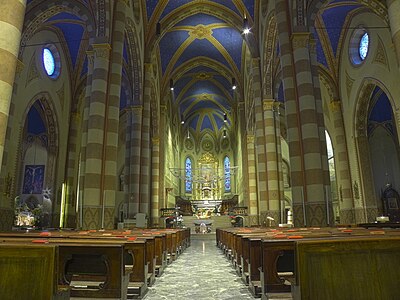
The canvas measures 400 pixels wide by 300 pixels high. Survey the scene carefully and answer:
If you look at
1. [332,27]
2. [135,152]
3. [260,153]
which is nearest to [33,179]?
[135,152]

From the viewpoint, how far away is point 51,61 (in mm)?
19250

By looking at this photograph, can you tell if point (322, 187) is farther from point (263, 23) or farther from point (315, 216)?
point (263, 23)

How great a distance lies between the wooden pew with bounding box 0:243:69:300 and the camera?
2275 millimetres

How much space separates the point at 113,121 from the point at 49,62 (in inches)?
417

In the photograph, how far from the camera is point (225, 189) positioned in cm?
4172

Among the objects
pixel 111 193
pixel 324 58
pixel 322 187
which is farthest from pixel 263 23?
pixel 111 193

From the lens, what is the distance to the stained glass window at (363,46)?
16958mm

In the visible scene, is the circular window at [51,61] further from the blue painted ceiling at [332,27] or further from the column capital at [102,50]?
the blue painted ceiling at [332,27]

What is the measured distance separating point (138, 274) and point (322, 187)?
7072 mm

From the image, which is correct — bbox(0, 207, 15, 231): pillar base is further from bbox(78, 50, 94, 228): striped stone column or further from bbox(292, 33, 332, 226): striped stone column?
bbox(292, 33, 332, 226): striped stone column

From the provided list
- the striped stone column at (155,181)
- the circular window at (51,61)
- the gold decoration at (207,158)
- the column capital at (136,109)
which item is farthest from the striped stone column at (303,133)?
the gold decoration at (207,158)

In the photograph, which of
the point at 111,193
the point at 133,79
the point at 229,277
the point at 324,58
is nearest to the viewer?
the point at 229,277

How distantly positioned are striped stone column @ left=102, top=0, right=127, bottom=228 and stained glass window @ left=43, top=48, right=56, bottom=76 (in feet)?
27.4

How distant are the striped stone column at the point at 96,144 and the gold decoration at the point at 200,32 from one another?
13078 millimetres
